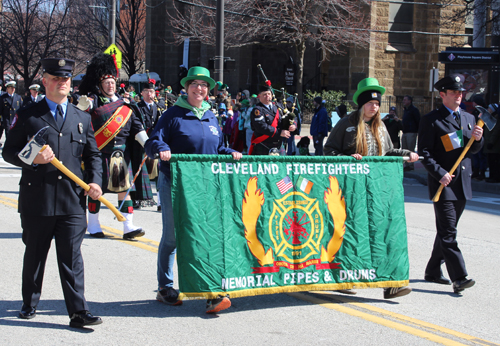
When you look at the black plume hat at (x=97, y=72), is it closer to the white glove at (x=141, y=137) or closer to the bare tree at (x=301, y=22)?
the white glove at (x=141, y=137)

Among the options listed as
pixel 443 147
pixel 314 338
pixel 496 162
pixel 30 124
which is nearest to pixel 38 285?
pixel 30 124

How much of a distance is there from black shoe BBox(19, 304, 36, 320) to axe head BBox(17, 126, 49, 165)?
4.07ft

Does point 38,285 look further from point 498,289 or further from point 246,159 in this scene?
point 498,289

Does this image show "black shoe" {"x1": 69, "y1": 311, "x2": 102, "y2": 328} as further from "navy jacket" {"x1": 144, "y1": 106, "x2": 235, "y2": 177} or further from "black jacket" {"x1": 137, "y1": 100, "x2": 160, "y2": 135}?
"black jacket" {"x1": 137, "y1": 100, "x2": 160, "y2": 135}

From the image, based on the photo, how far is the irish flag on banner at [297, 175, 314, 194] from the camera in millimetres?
5203

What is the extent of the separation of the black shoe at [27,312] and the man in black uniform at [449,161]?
12.3 feet

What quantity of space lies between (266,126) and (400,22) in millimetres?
23157

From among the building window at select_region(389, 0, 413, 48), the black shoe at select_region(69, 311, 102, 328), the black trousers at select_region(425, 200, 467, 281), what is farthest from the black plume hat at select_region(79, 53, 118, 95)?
the building window at select_region(389, 0, 413, 48)

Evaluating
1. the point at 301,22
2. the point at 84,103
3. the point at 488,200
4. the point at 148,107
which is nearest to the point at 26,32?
the point at 301,22

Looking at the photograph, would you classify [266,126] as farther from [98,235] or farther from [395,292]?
[395,292]

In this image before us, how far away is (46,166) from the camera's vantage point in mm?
4500

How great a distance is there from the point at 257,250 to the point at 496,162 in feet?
35.8

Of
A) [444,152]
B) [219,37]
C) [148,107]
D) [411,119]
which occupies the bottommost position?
[444,152]

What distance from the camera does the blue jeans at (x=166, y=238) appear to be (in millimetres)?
5078
